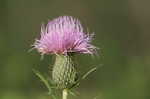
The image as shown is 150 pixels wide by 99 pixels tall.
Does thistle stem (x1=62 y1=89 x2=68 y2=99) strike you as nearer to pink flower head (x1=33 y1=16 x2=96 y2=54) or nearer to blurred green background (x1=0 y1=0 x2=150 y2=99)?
pink flower head (x1=33 y1=16 x2=96 y2=54)

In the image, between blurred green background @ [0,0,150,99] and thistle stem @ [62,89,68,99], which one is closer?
thistle stem @ [62,89,68,99]

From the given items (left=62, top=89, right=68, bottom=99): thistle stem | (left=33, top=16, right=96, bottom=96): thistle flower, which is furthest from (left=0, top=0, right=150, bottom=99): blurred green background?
(left=62, top=89, right=68, bottom=99): thistle stem

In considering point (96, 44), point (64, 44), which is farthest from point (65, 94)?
point (96, 44)

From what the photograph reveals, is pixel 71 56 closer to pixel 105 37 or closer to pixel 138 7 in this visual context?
pixel 105 37

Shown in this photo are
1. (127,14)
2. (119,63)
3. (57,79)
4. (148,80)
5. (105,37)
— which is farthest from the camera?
(127,14)

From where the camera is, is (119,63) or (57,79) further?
(119,63)

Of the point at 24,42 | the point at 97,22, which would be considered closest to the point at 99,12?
the point at 97,22

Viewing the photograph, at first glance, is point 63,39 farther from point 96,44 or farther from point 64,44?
point 96,44
